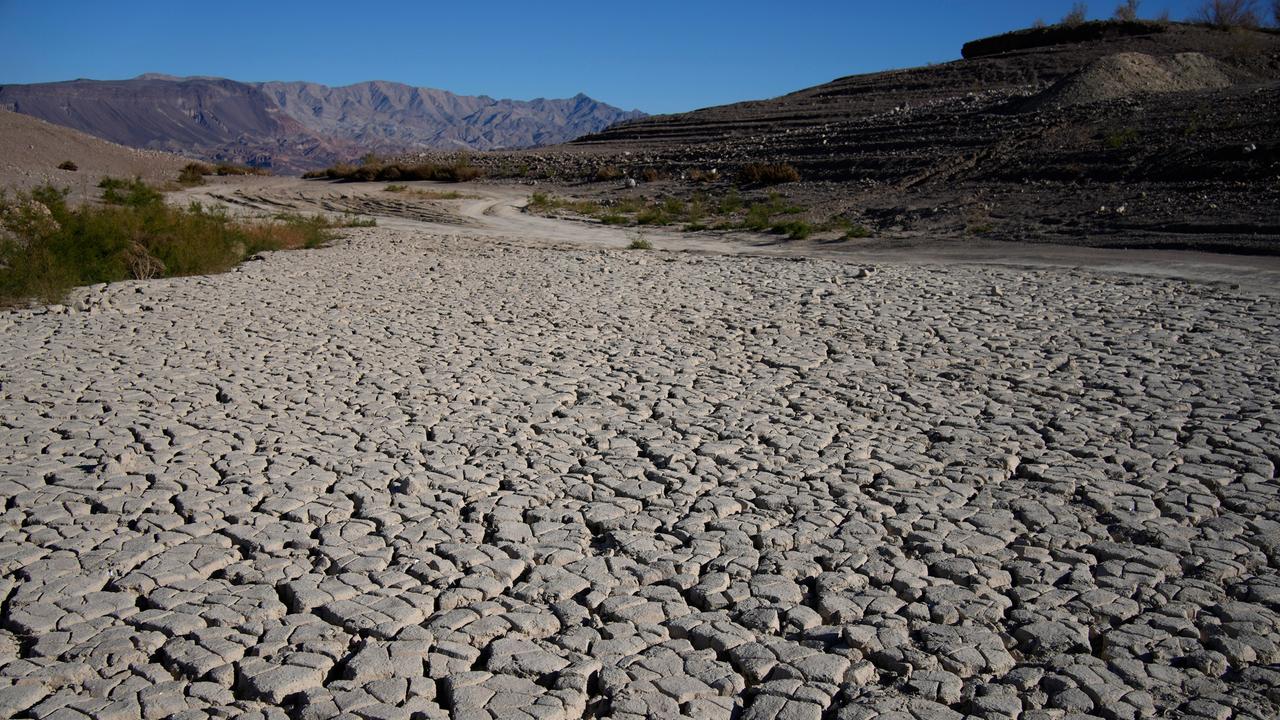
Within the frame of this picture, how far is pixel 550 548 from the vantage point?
4.60m

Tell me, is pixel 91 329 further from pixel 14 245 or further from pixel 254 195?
pixel 254 195

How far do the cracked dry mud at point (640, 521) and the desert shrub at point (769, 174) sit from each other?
1823cm

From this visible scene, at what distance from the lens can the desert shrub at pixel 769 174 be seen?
2706cm

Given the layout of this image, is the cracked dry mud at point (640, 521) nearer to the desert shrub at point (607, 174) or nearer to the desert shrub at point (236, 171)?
the desert shrub at point (607, 174)

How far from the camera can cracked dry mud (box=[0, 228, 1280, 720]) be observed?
352 cm

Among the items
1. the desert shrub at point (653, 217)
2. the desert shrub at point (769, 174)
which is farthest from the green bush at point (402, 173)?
the desert shrub at point (653, 217)

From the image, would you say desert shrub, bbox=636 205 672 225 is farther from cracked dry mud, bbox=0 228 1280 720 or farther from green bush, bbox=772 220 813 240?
cracked dry mud, bbox=0 228 1280 720

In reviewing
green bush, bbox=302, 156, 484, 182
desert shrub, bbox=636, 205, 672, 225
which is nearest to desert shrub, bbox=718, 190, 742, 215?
desert shrub, bbox=636, 205, 672, 225

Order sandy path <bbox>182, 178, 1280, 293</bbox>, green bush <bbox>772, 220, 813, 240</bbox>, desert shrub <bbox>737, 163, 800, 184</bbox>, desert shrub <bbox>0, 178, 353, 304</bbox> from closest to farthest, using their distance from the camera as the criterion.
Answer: desert shrub <bbox>0, 178, 353, 304</bbox> < sandy path <bbox>182, 178, 1280, 293</bbox> < green bush <bbox>772, 220, 813, 240</bbox> < desert shrub <bbox>737, 163, 800, 184</bbox>

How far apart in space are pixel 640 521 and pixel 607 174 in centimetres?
2903

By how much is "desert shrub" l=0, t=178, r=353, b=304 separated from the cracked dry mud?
1.82 metres

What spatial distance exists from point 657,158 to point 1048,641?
32.6 metres

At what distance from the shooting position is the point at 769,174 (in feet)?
89.7

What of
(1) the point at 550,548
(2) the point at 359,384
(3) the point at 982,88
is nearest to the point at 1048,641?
(1) the point at 550,548
